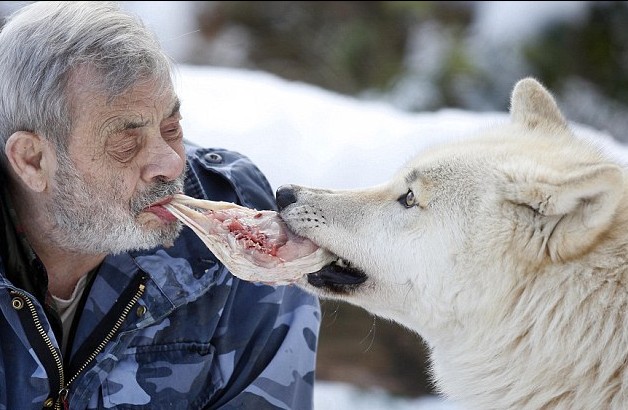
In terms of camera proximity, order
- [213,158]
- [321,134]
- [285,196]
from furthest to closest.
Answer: [321,134] < [213,158] < [285,196]

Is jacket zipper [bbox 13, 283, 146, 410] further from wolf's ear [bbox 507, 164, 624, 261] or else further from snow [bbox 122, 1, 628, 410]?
snow [bbox 122, 1, 628, 410]

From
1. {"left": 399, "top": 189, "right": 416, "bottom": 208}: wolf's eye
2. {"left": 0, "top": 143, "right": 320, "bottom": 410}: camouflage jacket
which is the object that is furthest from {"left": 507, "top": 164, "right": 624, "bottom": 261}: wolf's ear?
{"left": 0, "top": 143, "right": 320, "bottom": 410}: camouflage jacket

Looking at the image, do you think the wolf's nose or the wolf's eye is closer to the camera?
the wolf's eye

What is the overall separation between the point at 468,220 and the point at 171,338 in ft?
3.36

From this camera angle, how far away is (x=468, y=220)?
2123mm

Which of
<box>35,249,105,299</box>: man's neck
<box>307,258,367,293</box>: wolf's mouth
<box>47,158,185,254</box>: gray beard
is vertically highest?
<box>307,258,367,293</box>: wolf's mouth

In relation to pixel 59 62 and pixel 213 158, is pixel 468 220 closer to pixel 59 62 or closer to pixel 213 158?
pixel 213 158

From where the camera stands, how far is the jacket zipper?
2.29 m

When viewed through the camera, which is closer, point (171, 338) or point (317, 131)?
point (171, 338)

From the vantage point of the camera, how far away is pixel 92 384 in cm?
242

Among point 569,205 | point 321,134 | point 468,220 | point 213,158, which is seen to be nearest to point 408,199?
point 468,220

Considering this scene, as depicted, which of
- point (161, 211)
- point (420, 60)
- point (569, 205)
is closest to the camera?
point (569, 205)

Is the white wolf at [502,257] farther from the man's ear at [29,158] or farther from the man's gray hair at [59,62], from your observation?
the man's ear at [29,158]

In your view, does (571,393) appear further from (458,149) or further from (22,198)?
(22,198)
